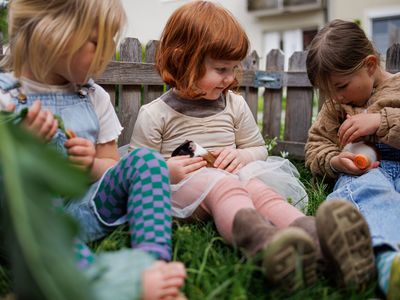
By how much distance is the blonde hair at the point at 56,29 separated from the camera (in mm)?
1397

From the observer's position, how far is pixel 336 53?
2.09 meters

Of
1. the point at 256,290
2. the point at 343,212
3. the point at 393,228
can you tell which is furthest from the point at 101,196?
the point at 393,228

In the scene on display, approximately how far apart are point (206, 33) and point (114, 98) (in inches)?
31.2

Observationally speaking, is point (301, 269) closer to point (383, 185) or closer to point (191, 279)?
point (191, 279)

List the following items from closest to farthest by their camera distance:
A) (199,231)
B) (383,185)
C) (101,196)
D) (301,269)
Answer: (301,269), (101,196), (199,231), (383,185)

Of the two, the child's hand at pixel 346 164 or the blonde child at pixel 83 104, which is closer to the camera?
the blonde child at pixel 83 104

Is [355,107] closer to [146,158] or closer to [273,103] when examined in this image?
[146,158]

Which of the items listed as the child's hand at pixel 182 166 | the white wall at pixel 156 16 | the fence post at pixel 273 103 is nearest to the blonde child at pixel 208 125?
the child's hand at pixel 182 166

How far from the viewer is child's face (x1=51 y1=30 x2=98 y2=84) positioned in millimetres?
1438

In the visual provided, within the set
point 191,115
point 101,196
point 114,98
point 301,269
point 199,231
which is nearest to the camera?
point 301,269

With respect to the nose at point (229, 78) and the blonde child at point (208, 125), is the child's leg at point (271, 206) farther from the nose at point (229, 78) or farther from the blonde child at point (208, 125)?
the nose at point (229, 78)

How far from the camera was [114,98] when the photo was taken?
2.56 meters

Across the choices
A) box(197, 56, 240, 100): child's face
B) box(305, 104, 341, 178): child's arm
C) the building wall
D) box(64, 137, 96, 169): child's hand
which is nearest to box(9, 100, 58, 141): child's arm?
box(64, 137, 96, 169): child's hand

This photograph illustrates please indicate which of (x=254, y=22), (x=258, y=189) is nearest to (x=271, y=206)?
(x=258, y=189)
